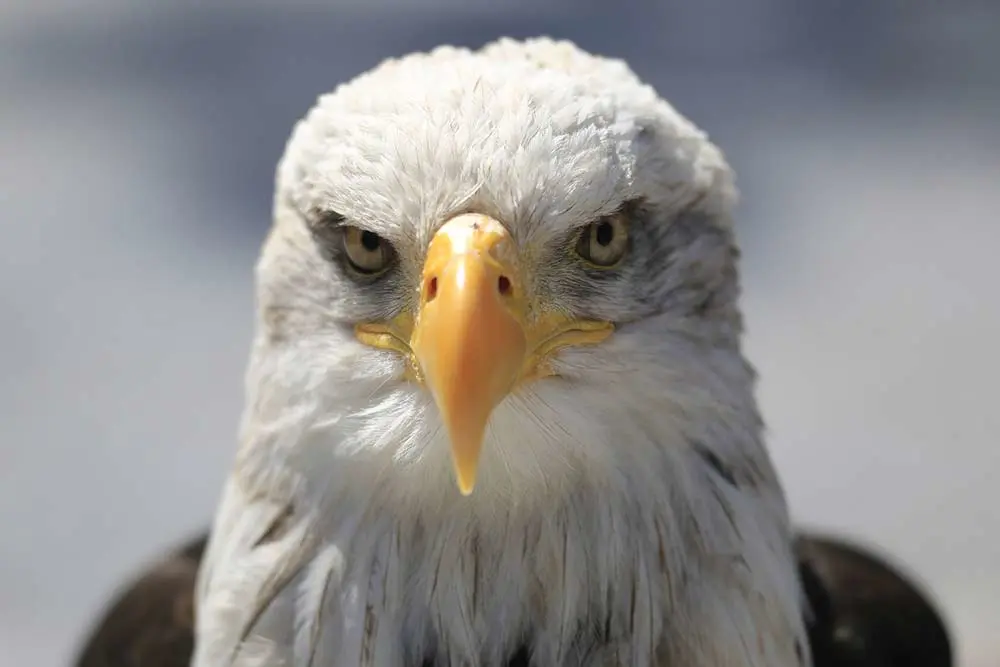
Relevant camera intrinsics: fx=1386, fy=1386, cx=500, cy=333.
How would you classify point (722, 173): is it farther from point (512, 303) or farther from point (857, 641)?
point (857, 641)

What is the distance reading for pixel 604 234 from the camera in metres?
1.11

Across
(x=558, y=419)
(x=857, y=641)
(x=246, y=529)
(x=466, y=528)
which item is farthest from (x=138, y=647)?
(x=857, y=641)

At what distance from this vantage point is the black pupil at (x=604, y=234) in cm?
110

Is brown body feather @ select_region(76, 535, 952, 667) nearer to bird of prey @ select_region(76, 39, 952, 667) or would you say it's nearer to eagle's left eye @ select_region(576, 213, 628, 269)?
bird of prey @ select_region(76, 39, 952, 667)

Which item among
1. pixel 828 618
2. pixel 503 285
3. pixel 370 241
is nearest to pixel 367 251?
pixel 370 241

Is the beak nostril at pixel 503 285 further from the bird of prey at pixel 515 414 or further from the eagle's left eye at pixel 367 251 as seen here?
the eagle's left eye at pixel 367 251

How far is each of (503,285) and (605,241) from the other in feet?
0.40

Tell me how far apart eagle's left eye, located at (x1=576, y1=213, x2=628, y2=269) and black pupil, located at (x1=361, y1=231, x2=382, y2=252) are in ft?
0.53

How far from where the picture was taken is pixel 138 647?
152 centimetres

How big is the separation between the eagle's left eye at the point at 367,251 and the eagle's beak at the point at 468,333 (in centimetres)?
8

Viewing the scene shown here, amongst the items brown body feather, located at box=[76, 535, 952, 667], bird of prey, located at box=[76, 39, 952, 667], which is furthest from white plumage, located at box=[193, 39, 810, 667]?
brown body feather, located at box=[76, 535, 952, 667]

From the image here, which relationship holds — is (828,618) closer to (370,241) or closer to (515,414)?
(515,414)

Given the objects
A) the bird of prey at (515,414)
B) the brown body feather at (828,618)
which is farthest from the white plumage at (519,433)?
the brown body feather at (828,618)

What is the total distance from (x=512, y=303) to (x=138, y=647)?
2.40 feet
